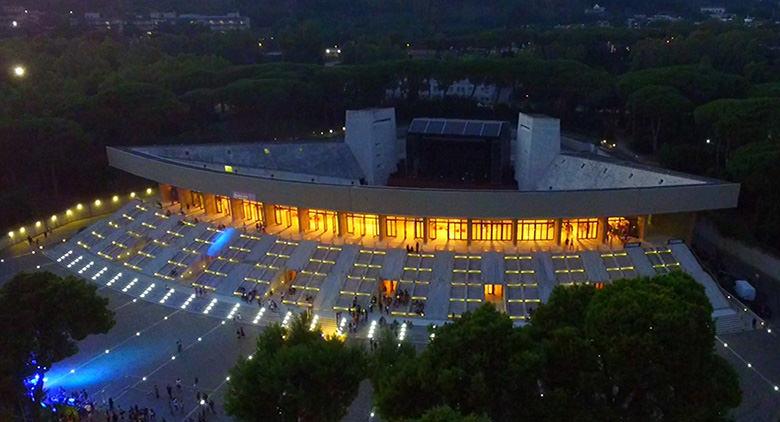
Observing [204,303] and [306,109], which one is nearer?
[204,303]

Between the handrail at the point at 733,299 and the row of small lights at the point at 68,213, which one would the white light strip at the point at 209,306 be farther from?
the handrail at the point at 733,299

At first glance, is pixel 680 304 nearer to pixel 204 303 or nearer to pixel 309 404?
pixel 309 404

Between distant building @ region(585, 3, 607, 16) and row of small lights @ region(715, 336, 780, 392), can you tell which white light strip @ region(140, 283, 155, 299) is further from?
distant building @ region(585, 3, 607, 16)

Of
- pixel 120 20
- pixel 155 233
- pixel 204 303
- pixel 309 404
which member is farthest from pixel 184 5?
pixel 309 404

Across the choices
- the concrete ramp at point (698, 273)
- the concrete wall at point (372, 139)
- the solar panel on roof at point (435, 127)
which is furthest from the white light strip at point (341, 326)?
the solar panel on roof at point (435, 127)

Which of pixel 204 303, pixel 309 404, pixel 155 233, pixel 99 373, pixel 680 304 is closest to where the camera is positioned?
pixel 680 304

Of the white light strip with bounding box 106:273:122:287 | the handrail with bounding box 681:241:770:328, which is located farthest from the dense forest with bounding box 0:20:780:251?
the white light strip with bounding box 106:273:122:287

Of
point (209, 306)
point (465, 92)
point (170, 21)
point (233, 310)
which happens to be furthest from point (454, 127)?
point (170, 21)
